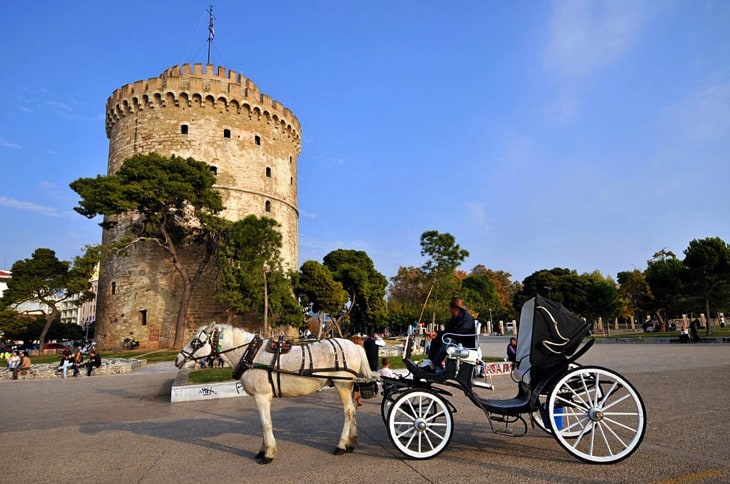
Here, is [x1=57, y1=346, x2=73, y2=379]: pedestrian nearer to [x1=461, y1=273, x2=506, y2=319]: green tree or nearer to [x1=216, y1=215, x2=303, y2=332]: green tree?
[x1=216, y1=215, x2=303, y2=332]: green tree

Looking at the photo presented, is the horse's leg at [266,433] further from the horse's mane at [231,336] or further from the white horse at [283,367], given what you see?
the horse's mane at [231,336]

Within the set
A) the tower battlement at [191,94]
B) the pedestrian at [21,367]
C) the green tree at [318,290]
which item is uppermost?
the tower battlement at [191,94]

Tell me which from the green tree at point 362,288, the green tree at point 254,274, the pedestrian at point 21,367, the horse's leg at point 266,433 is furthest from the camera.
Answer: the green tree at point 362,288

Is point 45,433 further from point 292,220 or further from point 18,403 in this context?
point 292,220

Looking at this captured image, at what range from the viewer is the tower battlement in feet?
111

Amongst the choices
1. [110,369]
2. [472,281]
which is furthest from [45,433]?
[472,281]

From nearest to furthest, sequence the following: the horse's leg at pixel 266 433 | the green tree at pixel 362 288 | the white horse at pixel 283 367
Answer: the horse's leg at pixel 266 433
the white horse at pixel 283 367
the green tree at pixel 362 288

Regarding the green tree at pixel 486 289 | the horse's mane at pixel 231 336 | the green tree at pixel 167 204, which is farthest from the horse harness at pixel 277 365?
the green tree at pixel 486 289

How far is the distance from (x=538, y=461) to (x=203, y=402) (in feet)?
26.1

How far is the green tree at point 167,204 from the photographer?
2798cm

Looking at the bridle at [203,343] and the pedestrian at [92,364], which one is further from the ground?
the bridle at [203,343]

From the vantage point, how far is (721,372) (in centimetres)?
1179

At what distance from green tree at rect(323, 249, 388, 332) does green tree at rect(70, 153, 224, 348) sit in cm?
1571

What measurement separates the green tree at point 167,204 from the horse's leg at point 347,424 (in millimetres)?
26565
